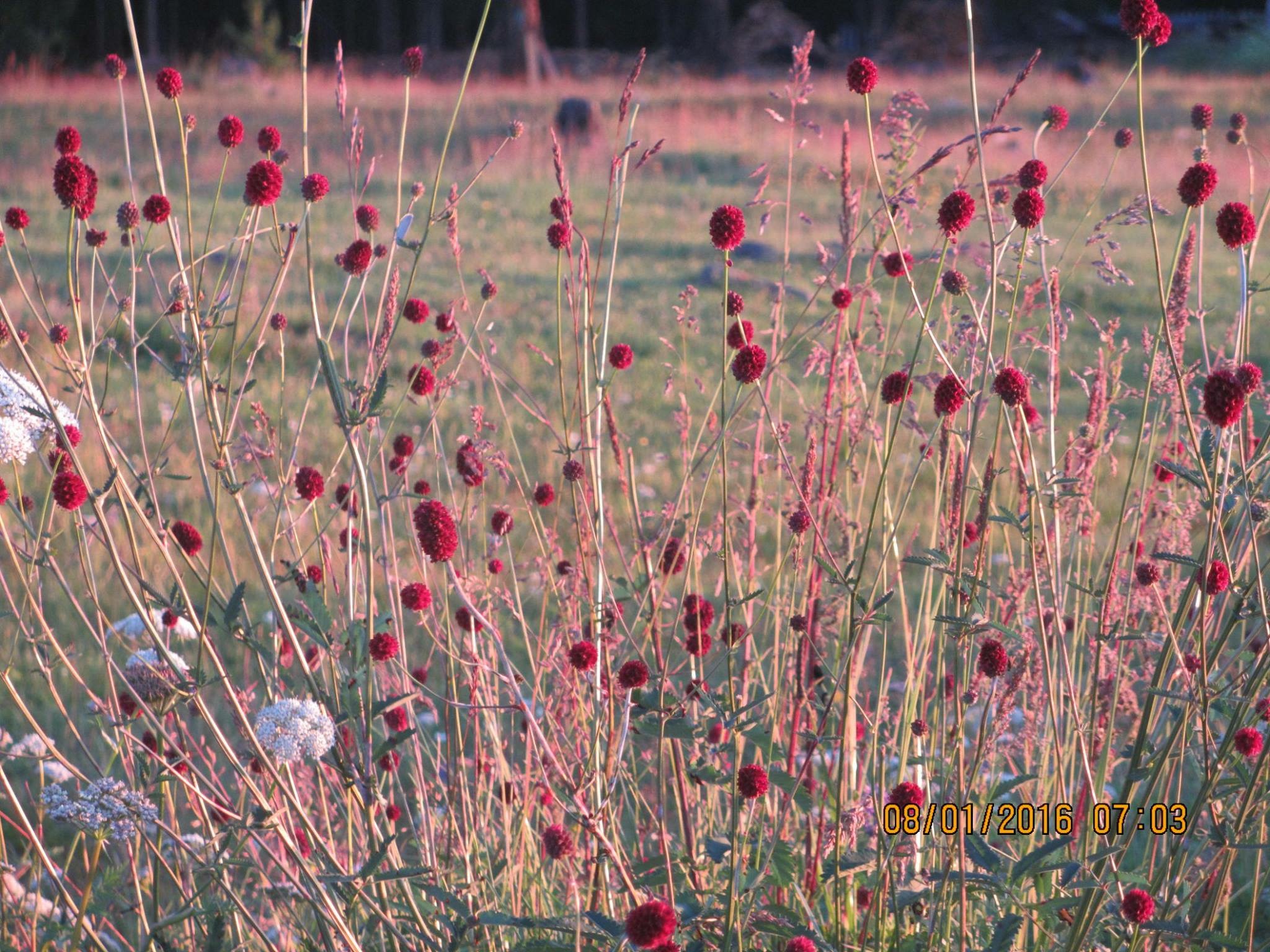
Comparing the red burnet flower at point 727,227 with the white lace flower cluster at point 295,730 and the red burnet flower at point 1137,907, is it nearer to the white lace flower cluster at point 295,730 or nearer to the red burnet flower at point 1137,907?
the white lace flower cluster at point 295,730

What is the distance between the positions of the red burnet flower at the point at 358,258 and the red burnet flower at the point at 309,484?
277 mm

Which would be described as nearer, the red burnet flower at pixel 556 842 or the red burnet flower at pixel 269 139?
the red burnet flower at pixel 556 842

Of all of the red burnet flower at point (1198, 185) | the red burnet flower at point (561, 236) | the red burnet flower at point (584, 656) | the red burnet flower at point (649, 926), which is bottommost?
the red burnet flower at point (649, 926)

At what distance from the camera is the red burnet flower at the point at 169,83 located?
1567 millimetres

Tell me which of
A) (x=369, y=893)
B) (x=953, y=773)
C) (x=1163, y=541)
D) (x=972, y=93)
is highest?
(x=972, y=93)

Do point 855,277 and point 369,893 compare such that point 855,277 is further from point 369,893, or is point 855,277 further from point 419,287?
Result: point 369,893

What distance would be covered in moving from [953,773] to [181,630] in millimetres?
1211

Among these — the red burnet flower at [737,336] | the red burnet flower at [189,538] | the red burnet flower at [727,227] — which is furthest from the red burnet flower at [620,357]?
the red burnet flower at [189,538]

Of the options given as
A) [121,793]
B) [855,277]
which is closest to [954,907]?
[121,793]

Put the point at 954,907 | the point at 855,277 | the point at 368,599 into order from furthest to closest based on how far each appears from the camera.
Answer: the point at 855,277 < the point at 954,907 < the point at 368,599

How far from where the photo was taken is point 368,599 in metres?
1.37

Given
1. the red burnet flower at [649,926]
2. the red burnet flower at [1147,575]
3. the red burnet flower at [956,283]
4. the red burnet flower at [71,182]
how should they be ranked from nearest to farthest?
the red burnet flower at [649,926]
the red burnet flower at [71,182]
the red burnet flower at [956,283]
the red burnet flower at [1147,575]

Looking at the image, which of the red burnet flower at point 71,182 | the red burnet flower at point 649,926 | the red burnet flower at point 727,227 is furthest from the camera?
the red burnet flower at point 727,227

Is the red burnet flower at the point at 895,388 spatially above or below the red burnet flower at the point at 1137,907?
above
